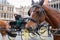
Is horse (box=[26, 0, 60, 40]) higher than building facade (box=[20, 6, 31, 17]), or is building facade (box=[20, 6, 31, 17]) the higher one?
horse (box=[26, 0, 60, 40])

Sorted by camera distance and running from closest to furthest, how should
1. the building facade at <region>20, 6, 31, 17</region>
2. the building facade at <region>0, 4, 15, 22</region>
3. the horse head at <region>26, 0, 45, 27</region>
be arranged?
the horse head at <region>26, 0, 45, 27</region>, the building facade at <region>0, 4, 15, 22</region>, the building facade at <region>20, 6, 31, 17</region>

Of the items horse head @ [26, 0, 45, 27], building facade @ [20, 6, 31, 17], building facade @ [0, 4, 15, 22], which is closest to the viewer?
horse head @ [26, 0, 45, 27]

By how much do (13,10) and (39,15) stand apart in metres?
54.1

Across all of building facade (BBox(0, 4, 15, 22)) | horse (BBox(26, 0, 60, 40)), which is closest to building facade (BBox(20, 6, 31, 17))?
building facade (BBox(0, 4, 15, 22))

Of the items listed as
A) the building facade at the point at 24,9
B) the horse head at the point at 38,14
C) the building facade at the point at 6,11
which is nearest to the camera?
the horse head at the point at 38,14

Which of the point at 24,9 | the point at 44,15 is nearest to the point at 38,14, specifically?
the point at 44,15

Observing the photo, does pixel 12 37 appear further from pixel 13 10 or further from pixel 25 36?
pixel 13 10

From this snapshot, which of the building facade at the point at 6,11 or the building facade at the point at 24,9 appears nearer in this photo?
the building facade at the point at 6,11

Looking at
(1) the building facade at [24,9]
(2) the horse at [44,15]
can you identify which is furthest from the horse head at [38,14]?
(1) the building facade at [24,9]

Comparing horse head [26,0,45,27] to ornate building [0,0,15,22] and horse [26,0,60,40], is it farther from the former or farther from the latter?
ornate building [0,0,15,22]

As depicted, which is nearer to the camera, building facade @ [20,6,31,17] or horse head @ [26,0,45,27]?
horse head @ [26,0,45,27]

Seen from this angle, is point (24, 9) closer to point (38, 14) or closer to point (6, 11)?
point (6, 11)

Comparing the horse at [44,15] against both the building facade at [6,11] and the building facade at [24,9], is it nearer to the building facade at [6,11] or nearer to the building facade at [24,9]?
the building facade at [6,11]

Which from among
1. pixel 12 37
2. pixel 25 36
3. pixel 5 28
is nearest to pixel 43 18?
pixel 25 36
